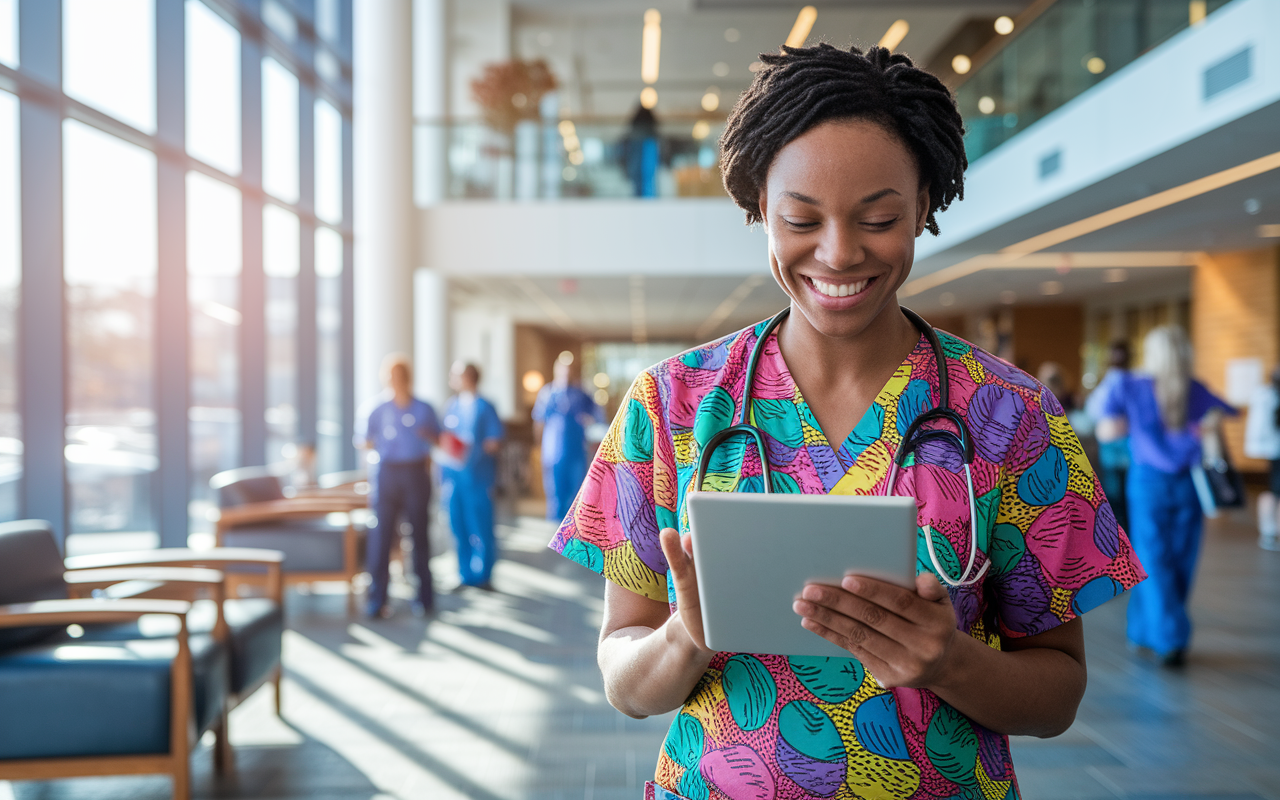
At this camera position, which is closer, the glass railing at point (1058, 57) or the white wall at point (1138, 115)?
the white wall at point (1138, 115)

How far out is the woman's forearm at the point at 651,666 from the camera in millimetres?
1006

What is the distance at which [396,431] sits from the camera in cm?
638

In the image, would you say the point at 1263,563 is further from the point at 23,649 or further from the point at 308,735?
the point at 23,649

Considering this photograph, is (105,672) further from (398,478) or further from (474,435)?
(474,435)

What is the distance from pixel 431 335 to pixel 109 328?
6480 millimetres

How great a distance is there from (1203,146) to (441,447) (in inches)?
220

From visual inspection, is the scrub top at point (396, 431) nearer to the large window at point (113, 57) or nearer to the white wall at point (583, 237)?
the large window at point (113, 57)

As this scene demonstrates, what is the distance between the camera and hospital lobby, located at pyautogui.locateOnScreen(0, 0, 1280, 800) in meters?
3.55

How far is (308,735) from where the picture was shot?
4070 mm

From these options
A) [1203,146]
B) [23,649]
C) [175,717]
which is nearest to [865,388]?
[175,717]

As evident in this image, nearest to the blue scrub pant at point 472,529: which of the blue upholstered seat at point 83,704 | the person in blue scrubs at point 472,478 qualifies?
the person in blue scrubs at point 472,478

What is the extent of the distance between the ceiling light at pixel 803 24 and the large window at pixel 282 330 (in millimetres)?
8171

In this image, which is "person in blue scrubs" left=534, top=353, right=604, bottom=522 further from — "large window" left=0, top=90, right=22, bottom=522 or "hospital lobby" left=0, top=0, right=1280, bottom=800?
"large window" left=0, top=90, right=22, bottom=522

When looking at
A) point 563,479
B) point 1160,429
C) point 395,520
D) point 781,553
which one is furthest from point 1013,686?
point 563,479
